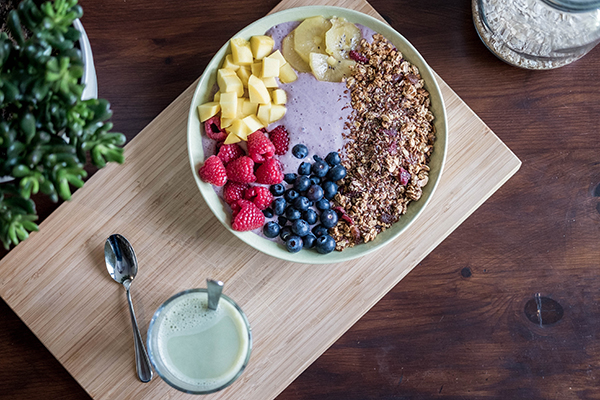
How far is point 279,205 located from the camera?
1.29 meters

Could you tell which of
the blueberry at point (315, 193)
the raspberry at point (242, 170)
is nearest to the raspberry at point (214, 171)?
the raspberry at point (242, 170)

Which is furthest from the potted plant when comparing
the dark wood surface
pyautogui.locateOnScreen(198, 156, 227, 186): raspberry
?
the dark wood surface

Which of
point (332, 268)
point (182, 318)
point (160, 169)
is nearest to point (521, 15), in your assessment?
point (332, 268)

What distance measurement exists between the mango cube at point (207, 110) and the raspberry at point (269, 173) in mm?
194

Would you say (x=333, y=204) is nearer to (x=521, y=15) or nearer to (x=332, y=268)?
(x=332, y=268)

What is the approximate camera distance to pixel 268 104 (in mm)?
1306

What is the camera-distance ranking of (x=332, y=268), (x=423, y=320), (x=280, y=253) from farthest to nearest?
(x=423, y=320) < (x=332, y=268) < (x=280, y=253)

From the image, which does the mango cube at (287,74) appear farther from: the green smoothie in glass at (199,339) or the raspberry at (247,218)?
the green smoothie in glass at (199,339)

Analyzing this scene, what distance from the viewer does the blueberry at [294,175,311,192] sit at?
129 centimetres

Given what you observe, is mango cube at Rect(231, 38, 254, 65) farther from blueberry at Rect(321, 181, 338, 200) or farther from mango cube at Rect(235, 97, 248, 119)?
blueberry at Rect(321, 181, 338, 200)

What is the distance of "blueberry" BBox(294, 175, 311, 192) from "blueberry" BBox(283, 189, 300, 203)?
13 mm

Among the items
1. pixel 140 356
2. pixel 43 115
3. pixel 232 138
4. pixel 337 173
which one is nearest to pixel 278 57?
pixel 232 138

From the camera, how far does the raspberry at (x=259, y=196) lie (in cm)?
127

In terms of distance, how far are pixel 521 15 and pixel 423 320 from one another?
93cm
